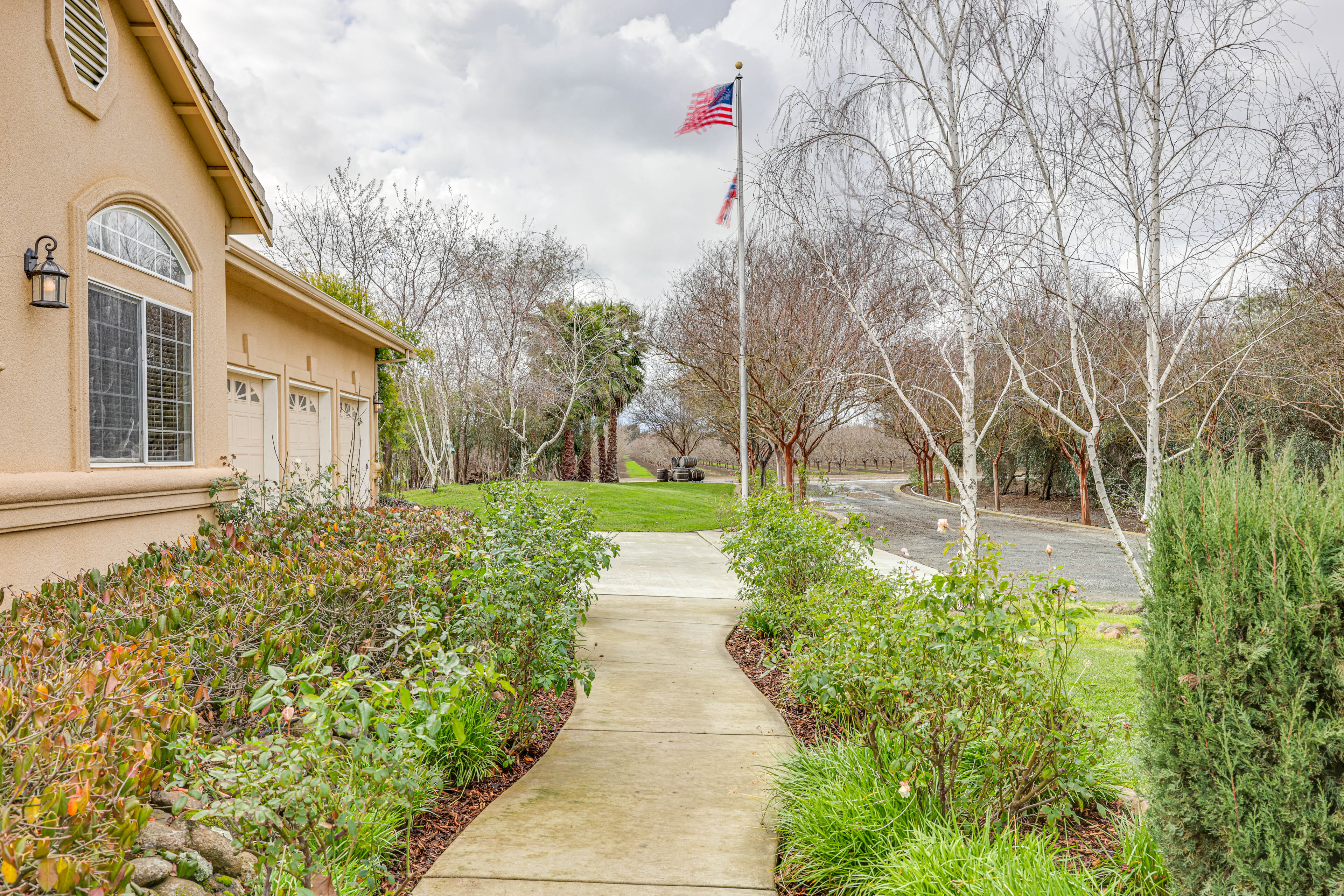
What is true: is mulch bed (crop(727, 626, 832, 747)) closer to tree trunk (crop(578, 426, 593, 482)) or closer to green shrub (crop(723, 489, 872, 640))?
green shrub (crop(723, 489, 872, 640))

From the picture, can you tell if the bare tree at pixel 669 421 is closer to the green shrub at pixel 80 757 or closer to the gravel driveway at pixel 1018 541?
the gravel driveway at pixel 1018 541

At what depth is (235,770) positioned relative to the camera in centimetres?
218

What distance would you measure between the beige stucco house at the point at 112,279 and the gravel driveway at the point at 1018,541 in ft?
21.4

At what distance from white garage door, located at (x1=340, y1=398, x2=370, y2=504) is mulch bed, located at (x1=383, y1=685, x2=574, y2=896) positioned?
8616 millimetres

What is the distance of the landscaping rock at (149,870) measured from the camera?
89.2 inches

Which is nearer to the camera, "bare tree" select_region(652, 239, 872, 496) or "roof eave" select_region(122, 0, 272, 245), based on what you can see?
"roof eave" select_region(122, 0, 272, 245)

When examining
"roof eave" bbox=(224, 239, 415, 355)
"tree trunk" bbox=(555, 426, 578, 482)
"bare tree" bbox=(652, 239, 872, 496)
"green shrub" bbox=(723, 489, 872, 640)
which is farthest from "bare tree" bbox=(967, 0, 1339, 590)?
"tree trunk" bbox=(555, 426, 578, 482)

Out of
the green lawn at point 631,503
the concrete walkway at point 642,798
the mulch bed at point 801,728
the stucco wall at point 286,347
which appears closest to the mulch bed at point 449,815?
the concrete walkway at point 642,798

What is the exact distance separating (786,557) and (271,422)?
751 cm

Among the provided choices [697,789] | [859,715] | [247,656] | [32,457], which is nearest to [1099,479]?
[859,715]

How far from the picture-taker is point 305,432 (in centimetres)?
1123

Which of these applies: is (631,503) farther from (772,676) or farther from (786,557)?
(772,676)

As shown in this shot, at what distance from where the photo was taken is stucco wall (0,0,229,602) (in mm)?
4762

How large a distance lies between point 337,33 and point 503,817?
44.5ft
